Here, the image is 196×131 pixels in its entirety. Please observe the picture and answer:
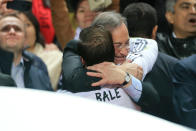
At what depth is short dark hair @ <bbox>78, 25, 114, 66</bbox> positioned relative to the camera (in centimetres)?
231

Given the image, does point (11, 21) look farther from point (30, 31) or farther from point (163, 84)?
point (163, 84)

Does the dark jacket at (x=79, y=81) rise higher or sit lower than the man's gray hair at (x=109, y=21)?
lower

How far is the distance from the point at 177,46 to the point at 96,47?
1.25m

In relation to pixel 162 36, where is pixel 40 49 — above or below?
below

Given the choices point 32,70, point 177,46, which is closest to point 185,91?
point 177,46

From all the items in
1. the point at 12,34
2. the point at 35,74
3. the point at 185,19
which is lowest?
the point at 35,74

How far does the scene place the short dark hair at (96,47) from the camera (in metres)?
2.31

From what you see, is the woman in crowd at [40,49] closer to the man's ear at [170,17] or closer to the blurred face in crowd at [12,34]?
the blurred face in crowd at [12,34]

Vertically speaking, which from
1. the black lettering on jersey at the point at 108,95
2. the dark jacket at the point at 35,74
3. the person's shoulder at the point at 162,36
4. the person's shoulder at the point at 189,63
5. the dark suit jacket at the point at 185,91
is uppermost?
the person's shoulder at the point at 189,63

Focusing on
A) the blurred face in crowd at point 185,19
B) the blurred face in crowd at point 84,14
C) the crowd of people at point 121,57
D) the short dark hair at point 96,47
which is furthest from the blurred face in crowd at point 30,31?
the short dark hair at point 96,47

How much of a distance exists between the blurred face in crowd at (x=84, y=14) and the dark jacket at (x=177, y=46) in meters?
0.53

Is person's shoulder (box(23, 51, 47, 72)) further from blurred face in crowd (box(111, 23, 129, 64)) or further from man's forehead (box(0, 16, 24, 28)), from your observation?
blurred face in crowd (box(111, 23, 129, 64))

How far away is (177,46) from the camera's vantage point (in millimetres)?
3432

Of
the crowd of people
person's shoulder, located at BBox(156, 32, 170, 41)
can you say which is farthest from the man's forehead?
person's shoulder, located at BBox(156, 32, 170, 41)
